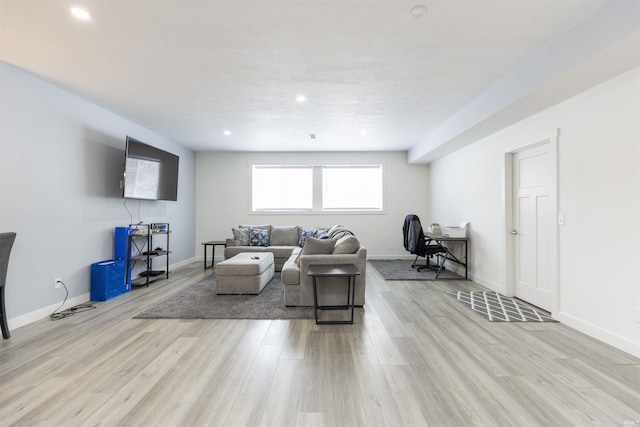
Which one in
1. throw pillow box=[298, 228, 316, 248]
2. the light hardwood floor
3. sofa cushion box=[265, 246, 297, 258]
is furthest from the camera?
throw pillow box=[298, 228, 316, 248]

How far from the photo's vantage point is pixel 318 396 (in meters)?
1.81

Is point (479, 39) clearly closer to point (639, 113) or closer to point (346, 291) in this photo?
point (639, 113)

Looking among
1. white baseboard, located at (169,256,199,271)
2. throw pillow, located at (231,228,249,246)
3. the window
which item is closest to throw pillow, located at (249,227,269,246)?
throw pillow, located at (231,228,249,246)

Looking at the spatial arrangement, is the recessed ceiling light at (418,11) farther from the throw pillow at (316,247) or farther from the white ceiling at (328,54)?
the throw pillow at (316,247)

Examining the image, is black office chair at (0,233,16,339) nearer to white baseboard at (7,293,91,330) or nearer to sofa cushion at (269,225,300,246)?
white baseboard at (7,293,91,330)

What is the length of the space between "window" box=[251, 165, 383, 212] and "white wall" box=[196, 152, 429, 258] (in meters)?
0.18

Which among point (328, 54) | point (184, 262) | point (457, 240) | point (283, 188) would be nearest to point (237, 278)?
point (184, 262)

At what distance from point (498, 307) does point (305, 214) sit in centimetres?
458

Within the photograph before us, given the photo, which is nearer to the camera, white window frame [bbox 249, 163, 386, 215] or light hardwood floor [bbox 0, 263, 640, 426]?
light hardwood floor [bbox 0, 263, 640, 426]

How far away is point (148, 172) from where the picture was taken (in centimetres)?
452

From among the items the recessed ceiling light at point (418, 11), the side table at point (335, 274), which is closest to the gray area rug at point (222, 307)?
the side table at point (335, 274)

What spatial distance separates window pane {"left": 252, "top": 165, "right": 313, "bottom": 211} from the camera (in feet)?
23.3

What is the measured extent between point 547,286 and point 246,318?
3653 mm

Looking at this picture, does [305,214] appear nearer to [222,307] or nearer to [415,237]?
[415,237]
